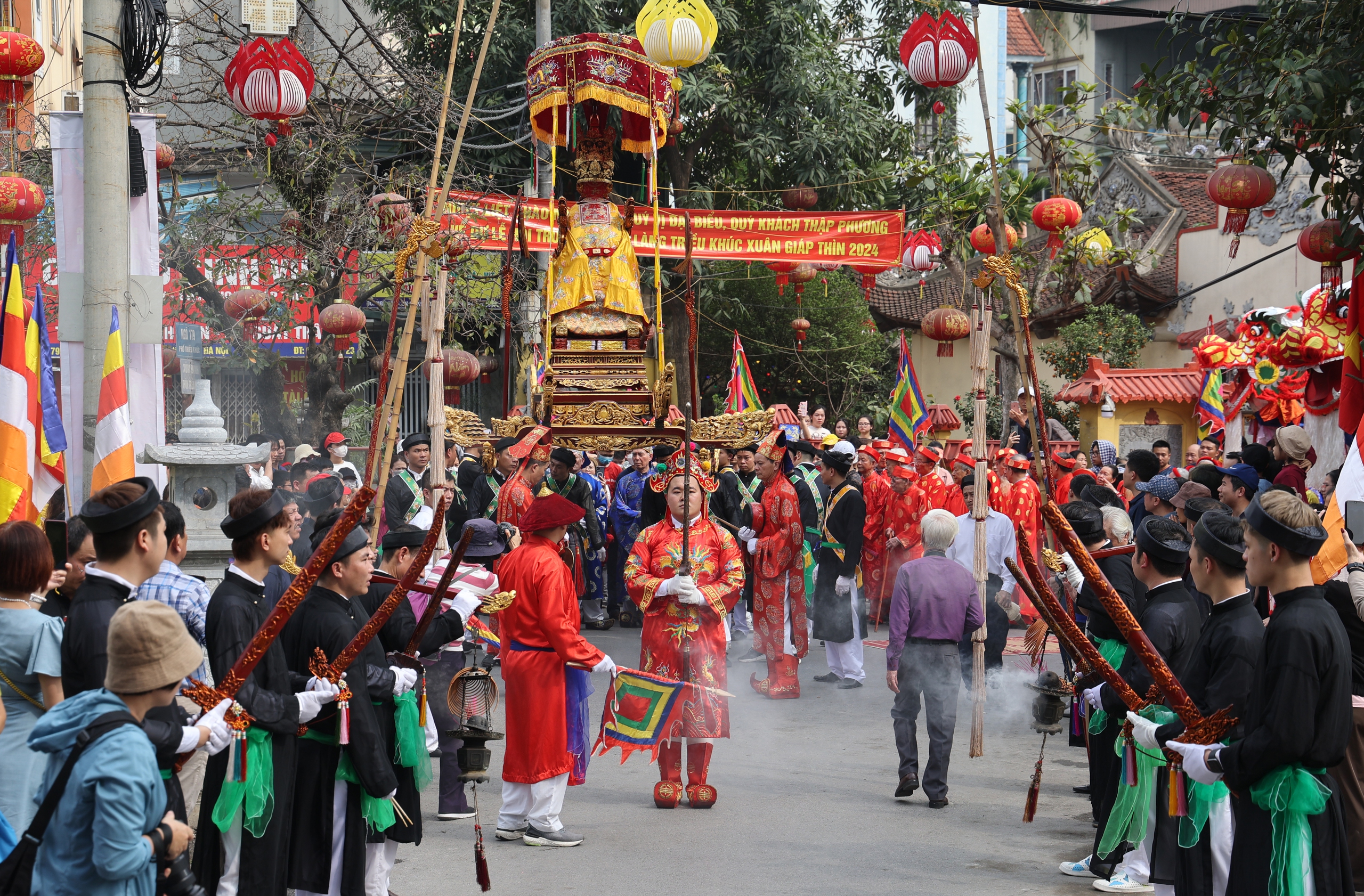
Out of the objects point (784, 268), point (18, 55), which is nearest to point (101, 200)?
point (18, 55)

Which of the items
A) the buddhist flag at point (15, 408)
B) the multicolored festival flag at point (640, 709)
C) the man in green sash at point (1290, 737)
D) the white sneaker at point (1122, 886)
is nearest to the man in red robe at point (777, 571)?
the multicolored festival flag at point (640, 709)

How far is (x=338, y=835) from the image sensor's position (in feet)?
16.7

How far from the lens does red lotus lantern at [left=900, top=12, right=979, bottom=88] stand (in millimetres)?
9781

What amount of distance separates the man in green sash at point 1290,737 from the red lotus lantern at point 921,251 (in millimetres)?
12250

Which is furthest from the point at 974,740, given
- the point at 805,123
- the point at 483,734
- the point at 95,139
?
the point at 805,123

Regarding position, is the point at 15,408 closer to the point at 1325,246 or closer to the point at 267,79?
the point at 267,79

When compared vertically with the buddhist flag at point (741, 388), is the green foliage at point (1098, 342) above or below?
above

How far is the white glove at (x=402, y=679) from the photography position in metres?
5.33

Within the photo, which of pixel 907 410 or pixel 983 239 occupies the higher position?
pixel 983 239

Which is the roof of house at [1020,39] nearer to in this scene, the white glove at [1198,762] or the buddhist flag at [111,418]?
the buddhist flag at [111,418]

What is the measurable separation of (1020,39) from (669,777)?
34714 millimetres

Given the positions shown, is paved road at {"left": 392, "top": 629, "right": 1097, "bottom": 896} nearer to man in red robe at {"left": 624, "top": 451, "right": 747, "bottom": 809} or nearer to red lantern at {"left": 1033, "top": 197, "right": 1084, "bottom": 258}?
man in red robe at {"left": 624, "top": 451, "right": 747, "bottom": 809}

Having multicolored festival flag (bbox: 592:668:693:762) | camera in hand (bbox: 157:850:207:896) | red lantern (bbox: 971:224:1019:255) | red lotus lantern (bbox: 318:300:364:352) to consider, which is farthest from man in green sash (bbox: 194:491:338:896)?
red lotus lantern (bbox: 318:300:364:352)

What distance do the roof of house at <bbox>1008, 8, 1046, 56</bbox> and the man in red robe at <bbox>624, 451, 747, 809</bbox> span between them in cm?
3265
